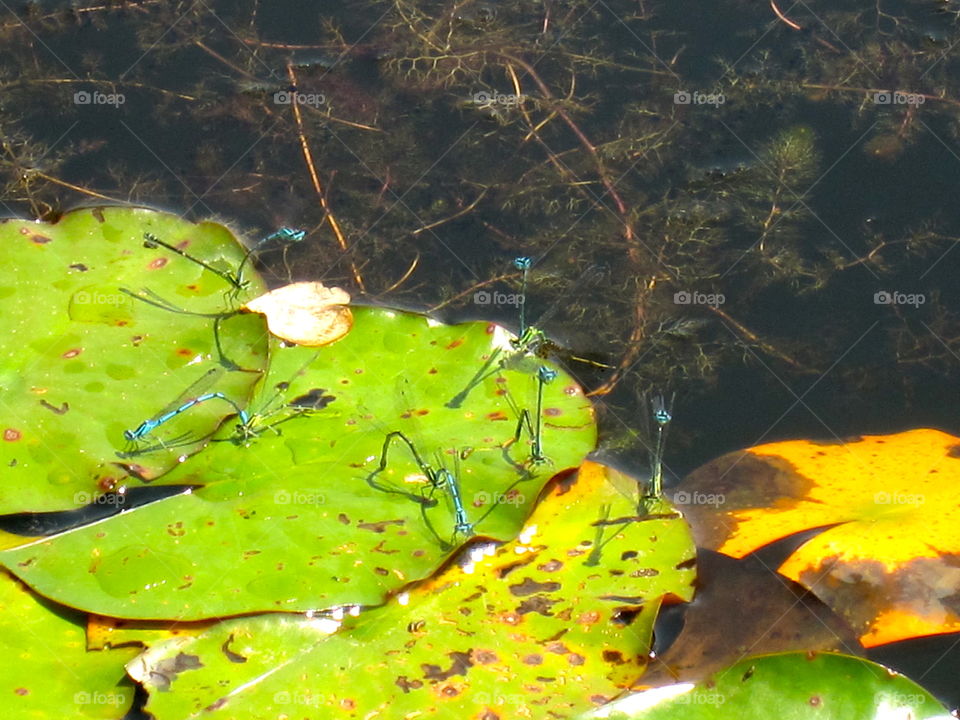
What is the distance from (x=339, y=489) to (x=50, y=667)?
1.09m

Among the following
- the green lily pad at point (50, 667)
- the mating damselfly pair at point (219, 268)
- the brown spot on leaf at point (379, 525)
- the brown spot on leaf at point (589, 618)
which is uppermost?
the mating damselfly pair at point (219, 268)

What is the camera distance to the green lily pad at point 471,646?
354cm

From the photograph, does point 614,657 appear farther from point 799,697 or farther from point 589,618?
point 799,697

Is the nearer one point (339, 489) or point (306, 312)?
point (339, 489)

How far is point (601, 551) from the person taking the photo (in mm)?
3971

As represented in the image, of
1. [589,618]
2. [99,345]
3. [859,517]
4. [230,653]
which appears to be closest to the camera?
[230,653]

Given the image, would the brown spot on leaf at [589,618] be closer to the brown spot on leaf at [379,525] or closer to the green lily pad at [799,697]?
the green lily pad at [799,697]

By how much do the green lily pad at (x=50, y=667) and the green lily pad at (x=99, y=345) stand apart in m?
0.40

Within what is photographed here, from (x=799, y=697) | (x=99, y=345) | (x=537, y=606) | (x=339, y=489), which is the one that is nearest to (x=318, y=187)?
(x=99, y=345)

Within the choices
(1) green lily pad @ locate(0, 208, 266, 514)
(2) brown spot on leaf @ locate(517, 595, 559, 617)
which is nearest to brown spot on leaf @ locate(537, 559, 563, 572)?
(2) brown spot on leaf @ locate(517, 595, 559, 617)

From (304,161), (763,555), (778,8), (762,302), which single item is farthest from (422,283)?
(778,8)

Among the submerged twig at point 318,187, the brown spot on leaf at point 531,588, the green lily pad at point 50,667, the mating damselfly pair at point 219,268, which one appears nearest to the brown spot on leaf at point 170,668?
the green lily pad at point 50,667

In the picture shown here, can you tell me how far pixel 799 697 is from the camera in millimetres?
3502

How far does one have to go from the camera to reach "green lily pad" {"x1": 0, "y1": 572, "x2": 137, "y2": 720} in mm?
3566
